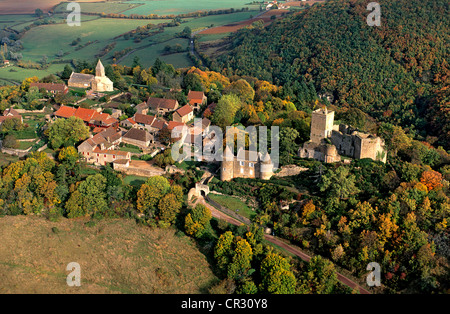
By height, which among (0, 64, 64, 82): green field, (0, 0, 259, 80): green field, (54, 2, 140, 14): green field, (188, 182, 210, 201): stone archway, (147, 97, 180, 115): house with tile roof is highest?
(54, 2, 140, 14): green field

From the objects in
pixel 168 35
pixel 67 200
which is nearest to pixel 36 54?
pixel 168 35

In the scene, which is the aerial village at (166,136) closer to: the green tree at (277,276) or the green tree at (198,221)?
the green tree at (198,221)

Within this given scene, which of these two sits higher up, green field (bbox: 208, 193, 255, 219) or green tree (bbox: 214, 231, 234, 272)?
green field (bbox: 208, 193, 255, 219)

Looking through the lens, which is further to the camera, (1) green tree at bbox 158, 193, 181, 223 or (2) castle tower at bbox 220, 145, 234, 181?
→ (2) castle tower at bbox 220, 145, 234, 181

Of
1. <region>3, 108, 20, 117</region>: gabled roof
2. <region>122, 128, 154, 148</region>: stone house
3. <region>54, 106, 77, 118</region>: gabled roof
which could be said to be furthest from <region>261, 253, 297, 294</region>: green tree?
<region>3, 108, 20, 117</region>: gabled roof

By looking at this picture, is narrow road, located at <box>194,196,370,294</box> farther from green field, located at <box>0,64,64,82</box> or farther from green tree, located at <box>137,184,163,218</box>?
green field, located at <box>0,64,64,82</box>

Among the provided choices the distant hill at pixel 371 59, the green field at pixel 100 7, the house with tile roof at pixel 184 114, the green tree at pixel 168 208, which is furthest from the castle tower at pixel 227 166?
the green field at pixel 100 7
